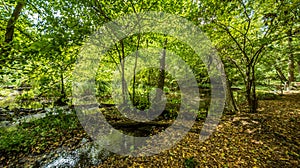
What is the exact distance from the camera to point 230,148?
3.18m

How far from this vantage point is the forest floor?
2760mm

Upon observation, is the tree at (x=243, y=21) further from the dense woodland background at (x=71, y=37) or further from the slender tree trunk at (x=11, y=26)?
the slender tree trunk at (x=11, y=26)

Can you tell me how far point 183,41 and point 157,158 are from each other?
14.4ft

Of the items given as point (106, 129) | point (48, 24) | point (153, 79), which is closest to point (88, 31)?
point (48, 24)

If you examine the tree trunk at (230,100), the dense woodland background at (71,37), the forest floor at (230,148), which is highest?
the dense woodland background at (71,37)

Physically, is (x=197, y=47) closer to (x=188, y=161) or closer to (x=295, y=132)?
(x=295, y=132)

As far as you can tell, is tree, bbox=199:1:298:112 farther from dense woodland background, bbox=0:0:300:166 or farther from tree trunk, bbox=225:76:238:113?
tree trunk, bbox=225:76:238:113

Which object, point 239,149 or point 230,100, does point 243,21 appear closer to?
point 230,100

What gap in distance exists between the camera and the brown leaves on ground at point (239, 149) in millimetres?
2736

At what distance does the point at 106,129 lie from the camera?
4.80m

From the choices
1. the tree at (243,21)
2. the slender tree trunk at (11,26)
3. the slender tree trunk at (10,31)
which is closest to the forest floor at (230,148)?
the tree at (243,21)

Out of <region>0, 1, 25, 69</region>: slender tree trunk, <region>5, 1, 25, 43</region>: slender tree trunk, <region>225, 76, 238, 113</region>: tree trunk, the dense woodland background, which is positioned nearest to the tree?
the dense woodland background

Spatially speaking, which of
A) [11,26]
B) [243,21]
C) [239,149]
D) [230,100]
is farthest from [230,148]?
[11,26]

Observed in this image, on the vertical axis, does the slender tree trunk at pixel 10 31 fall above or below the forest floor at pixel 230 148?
above
